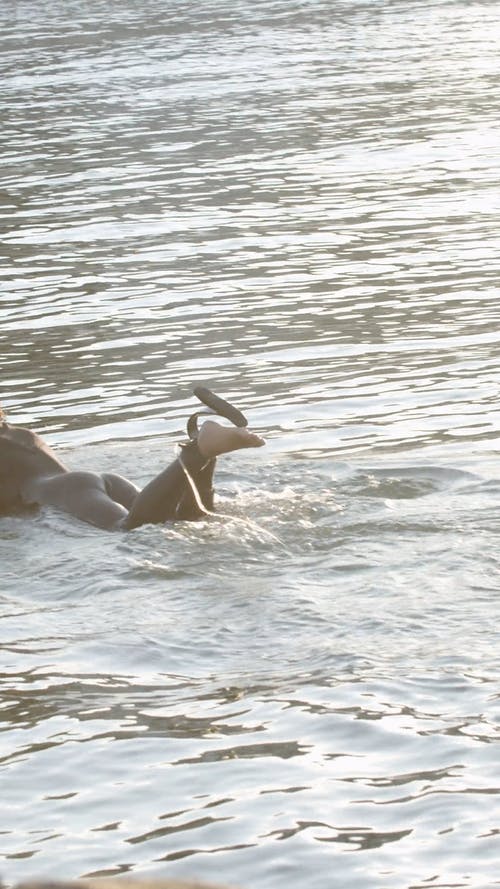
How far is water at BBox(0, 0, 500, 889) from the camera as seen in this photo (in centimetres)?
699

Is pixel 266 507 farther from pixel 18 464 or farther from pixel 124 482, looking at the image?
pixel 18 464

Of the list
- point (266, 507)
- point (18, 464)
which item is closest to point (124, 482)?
point (18, 464)

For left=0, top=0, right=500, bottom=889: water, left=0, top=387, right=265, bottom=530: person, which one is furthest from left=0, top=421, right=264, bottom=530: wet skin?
left=0, top=0, right=500, bottom=889: water

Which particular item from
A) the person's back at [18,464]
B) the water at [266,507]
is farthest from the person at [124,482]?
the water at [266,507]

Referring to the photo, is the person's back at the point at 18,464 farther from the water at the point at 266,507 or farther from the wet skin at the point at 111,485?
the water at the point at 266,507

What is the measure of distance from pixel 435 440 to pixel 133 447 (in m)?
2.34

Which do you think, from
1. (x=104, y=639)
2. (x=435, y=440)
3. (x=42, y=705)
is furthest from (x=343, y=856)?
(x=435, y=440)

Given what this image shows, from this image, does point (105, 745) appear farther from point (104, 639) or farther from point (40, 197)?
point (40, 197)

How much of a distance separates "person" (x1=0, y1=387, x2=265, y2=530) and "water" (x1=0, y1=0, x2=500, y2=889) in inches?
6.6

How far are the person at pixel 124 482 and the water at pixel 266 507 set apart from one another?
17 centimetres

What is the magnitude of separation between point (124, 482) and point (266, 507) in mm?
966

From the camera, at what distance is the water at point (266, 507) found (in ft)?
22.9

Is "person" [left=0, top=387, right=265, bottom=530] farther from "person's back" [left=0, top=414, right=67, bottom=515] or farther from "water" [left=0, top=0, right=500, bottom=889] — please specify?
"water" [left=0, top=0, right=500, bottom=889]

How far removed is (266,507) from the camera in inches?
452
